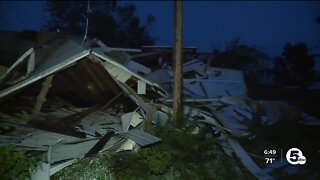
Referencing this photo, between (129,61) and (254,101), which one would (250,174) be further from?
(129,61)

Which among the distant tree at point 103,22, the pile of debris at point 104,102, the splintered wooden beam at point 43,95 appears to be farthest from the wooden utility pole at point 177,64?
the splintered wooden beam at point 43,95

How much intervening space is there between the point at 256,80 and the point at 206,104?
73cm

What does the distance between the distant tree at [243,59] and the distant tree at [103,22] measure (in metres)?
0.95

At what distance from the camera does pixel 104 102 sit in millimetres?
5531

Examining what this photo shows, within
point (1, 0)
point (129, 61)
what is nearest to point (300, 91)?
point (129, 61)

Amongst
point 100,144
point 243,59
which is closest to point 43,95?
point 100,144

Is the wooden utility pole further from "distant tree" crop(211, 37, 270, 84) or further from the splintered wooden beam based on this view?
the splintered wooden beam

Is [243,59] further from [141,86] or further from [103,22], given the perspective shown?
[103,22]

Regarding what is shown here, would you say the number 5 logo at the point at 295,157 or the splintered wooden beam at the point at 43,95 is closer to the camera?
the number 5 logo at the point at 295,157

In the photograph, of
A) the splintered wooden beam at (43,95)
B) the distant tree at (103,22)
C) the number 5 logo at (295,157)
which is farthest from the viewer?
the distant tree at (103,22)

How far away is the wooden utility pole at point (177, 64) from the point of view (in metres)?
5.19

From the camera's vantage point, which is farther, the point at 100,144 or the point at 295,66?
the point at 295,66

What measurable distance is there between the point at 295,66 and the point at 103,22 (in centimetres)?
256

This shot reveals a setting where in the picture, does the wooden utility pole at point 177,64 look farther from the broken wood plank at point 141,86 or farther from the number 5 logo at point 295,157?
the number 5 logo at point 295,157
